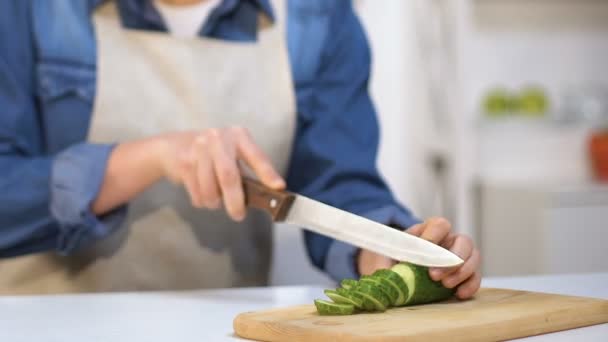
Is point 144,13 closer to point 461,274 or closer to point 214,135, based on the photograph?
point 214,135

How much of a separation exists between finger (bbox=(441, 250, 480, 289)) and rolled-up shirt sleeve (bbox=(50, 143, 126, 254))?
434 mm

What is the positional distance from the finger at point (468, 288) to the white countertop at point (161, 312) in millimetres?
116

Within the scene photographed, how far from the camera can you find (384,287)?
865 mm

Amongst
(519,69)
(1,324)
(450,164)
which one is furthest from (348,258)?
(519,69)

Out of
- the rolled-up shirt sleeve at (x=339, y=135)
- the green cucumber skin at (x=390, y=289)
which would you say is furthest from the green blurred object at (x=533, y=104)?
the green cucumber skin at (x=390, y=289)

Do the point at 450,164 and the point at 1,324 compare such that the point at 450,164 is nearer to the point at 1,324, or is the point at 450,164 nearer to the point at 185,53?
the point at 185,53

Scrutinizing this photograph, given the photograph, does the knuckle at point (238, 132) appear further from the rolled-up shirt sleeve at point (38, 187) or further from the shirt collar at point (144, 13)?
the shirt collar at point (144, 13)

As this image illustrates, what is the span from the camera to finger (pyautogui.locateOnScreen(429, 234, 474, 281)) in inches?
36.3

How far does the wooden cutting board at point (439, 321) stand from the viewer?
754 mm

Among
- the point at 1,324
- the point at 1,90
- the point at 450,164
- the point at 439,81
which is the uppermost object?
the point at 1,90

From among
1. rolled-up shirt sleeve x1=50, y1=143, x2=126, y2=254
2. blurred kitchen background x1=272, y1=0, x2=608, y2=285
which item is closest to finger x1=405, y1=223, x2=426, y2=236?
rolled-up shirt sleeve x1=50, y1=143, x2=126, y2=254

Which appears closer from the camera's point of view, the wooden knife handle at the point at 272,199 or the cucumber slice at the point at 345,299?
the cucumber slice at the point at 345,299

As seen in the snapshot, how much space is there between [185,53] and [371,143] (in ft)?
0.96

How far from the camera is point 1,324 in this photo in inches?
35.7
